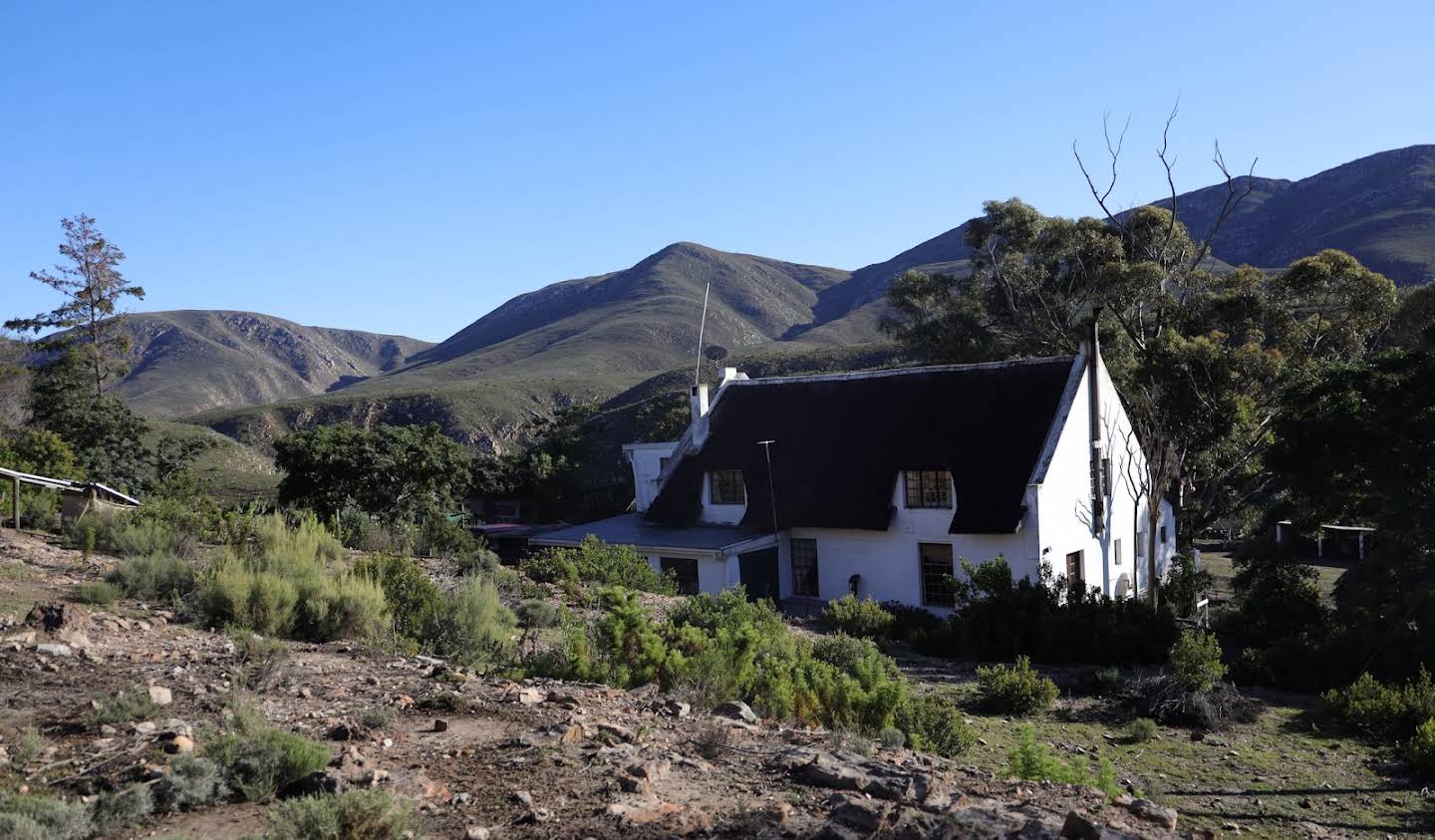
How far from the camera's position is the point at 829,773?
6.26 m

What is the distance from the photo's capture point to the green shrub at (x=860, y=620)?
61.4 ft

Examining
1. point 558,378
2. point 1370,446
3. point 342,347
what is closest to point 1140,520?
point 1370,446

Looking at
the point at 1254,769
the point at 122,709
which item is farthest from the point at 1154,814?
the point at 122,709

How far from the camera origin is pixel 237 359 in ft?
413

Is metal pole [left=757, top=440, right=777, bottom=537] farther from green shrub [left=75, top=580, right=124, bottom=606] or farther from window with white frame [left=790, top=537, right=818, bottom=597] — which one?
green shrub [left=75, top=580, right=124, bottom=606]

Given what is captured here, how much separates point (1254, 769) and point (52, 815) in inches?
424

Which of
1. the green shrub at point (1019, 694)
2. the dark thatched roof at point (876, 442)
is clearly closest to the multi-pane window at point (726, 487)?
the dark thatched roof at point (876, 442)

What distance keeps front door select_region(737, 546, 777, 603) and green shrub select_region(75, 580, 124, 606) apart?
1386cm

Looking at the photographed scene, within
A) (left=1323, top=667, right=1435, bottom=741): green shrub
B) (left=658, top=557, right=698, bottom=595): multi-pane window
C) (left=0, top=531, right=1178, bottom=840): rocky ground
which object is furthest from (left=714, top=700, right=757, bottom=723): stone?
(left=658, top=557, right=698, bottom=595): multi-pane window

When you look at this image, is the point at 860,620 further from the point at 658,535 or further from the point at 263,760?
the point at 263,760

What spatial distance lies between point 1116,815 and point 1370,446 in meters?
13.6

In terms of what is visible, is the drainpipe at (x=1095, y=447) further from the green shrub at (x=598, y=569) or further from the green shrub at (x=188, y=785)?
the green shrub at (x=188, y=785)

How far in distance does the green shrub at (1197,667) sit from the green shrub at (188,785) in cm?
1169

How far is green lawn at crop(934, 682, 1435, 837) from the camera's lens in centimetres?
913
